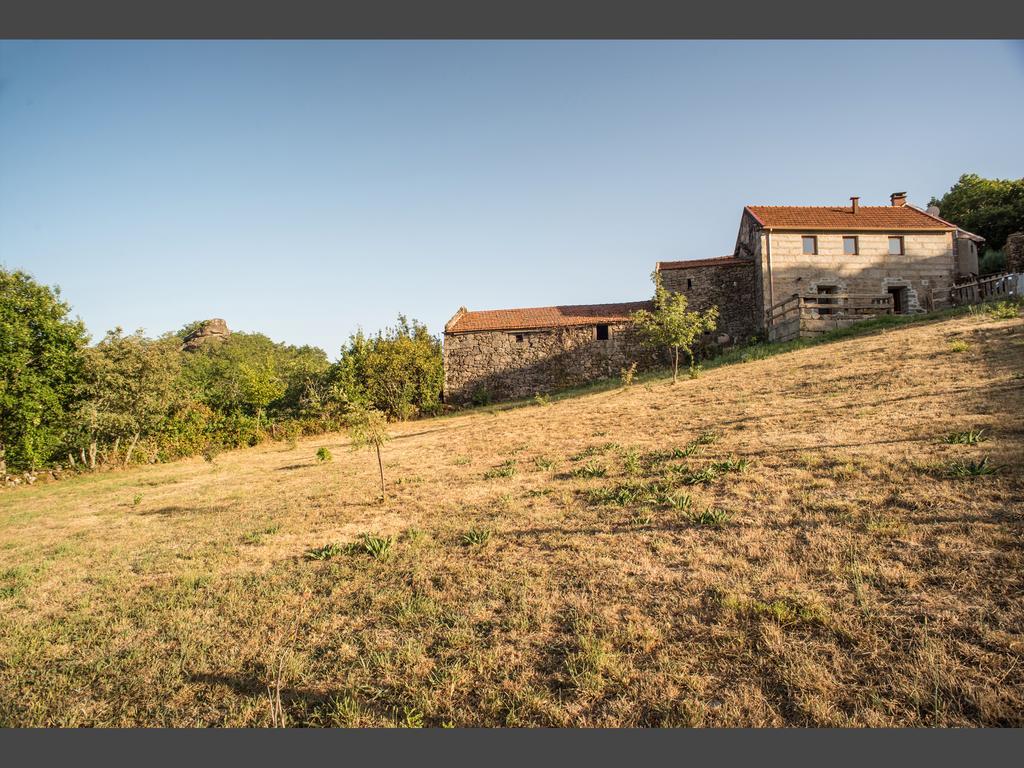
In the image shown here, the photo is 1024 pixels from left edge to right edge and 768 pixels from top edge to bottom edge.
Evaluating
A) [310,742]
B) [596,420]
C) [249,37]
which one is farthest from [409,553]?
[596,420]

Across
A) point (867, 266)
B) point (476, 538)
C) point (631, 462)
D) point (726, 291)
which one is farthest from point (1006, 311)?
point (476, 538)

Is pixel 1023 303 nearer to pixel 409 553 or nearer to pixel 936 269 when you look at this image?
pixel 936 269

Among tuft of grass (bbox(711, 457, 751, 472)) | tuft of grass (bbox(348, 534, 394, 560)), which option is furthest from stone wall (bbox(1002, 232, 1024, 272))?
tuft of grass (bbox(348, 534, 394, 560))

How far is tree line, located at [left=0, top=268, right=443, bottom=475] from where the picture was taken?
1964 centimetres

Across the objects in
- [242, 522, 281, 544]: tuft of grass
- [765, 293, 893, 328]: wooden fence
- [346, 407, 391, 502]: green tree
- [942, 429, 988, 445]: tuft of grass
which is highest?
[765, 293, 893, 328]: wooden fence

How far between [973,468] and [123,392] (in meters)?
26.6

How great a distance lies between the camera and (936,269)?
Answer: 2789cm

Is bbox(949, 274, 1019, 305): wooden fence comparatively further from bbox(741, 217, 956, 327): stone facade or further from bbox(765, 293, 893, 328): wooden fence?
bbox(765, 293, 893, 328): wooden fence

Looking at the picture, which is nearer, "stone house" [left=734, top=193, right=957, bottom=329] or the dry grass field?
the dry grass field

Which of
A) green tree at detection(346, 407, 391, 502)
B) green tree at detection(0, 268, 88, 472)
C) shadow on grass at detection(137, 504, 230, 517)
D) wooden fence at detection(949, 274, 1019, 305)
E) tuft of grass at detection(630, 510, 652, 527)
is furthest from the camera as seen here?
wooden fence at detection(949, 274, 1019, 305)

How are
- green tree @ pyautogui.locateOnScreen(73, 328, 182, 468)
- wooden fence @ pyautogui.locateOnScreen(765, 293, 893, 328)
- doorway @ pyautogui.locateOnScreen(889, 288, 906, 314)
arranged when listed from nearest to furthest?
1. green tree @ pyautogui.locateOnScreen(73, 328, 182, 468)
2. wooden fence @ pyautogui.locateOnScreen(765, 293, 893, 328)
3. doorway @ pyautogui.locateOnScreen(889, 288, 906, 314)

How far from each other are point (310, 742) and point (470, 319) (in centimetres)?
3048

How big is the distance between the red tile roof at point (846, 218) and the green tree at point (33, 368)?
1314 inches

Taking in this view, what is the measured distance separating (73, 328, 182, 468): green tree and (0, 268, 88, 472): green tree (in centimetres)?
68
